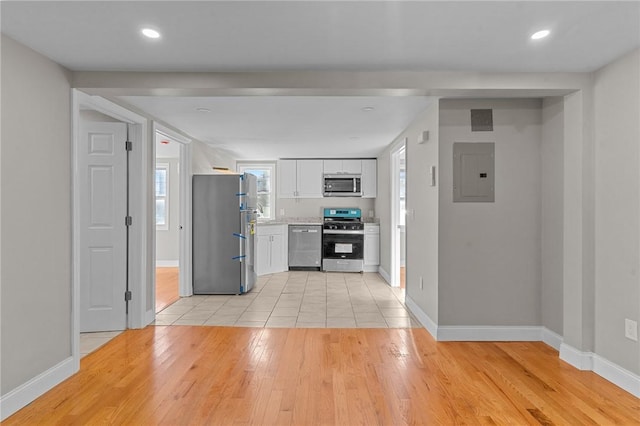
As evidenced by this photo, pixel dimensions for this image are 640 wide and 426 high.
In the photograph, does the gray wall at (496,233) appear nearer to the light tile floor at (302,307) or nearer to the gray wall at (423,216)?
the gray wall at (423,216)

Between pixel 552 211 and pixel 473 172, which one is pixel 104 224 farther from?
pixel 552 211

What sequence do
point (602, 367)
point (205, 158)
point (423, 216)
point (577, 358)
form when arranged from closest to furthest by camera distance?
1. point (602, 367)
2. point (577, 358)
3. point (423, 216)
4. point (205, 158)

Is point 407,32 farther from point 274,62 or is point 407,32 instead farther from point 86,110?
point 86,110

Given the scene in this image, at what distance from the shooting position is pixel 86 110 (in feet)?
12.6

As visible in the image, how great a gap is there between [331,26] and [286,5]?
310 millimetres

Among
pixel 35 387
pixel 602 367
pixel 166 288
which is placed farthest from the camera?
pixel 166 288

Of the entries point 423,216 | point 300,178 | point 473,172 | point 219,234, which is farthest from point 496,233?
point 300,178

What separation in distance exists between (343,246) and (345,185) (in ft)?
3.78

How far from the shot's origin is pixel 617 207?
258cm

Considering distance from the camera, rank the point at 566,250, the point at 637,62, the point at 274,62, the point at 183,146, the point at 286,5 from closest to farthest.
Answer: the point at 286,5 < the point at 637,62 < the point at 274,62 < the point at 566,250 < the point at 183,146

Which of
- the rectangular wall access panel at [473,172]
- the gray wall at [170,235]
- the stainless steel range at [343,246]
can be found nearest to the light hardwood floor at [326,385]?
the rectangular wall access panel at [473,172]

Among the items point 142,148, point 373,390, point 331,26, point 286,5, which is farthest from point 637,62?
point 142,148

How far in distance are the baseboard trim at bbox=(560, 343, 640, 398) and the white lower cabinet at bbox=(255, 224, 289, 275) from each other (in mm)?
4517

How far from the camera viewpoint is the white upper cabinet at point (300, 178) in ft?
23.9
